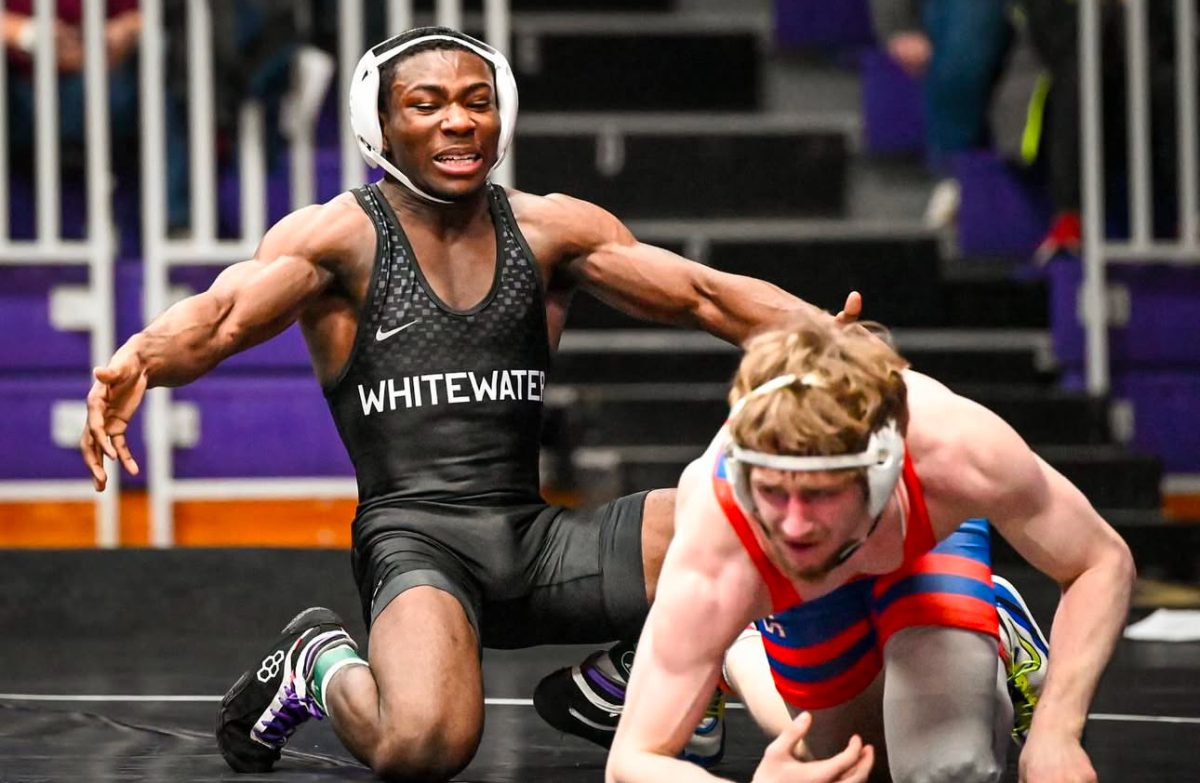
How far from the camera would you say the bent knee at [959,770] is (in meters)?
2.55

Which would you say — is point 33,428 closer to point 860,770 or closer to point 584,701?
point 584,701

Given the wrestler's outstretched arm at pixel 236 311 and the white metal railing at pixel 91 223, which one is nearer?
the wrestler's outstretched arm at pixel 236 311

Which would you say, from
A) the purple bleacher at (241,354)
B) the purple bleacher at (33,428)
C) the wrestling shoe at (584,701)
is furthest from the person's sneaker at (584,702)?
the purple bleacher at (33,428)

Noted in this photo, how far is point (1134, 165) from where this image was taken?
19.2ft

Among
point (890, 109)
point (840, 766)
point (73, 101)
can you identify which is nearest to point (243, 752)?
point (840, 766)

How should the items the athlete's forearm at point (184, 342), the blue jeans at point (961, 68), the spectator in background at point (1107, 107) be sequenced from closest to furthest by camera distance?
1. the athlete's forearm at point (184, 342)
2. the spectator in background at point (1107, 107)
3. the blue jeans at point (961, 68)

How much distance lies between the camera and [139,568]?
4922mm

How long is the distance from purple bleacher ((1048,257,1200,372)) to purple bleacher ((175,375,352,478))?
6.66 feet

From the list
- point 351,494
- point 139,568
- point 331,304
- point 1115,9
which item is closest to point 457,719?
point 331,304

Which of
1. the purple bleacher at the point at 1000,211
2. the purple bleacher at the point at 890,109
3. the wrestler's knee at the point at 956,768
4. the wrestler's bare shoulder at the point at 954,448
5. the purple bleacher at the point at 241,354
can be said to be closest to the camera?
the wrestler's bare shoulder at the point at 954,448

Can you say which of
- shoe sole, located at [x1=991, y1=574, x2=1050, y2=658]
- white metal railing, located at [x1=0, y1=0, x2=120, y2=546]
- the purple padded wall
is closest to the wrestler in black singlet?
shoe sole, located at [x1=991, y1=574, x2=1050, y2=658]

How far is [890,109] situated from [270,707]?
382 cm

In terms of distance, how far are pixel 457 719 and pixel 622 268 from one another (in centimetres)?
84

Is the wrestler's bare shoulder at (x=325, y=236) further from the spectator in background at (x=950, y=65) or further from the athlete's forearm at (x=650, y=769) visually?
the spectator in background at (x=950, y=65)
